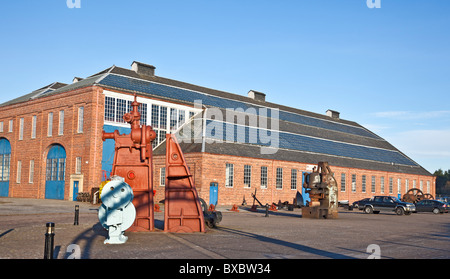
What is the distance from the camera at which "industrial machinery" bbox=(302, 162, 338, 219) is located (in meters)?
30.9

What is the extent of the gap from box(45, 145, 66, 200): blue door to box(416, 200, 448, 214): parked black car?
35.2 m

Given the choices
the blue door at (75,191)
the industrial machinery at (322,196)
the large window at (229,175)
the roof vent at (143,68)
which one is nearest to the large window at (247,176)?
the large window at (229,175)

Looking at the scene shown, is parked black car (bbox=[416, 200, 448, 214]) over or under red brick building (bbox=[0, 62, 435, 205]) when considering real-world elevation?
under

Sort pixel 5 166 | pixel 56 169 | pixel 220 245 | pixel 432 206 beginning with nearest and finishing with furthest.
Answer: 1. pixel 220 245
2. pixel 432 206
3. pixel 56 169
4. pixel 5 166

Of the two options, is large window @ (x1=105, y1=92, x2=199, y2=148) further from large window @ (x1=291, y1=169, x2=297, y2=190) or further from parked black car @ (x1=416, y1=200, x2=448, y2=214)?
parked black car @ (x1=416, y1=200, x2=448, y2=214)

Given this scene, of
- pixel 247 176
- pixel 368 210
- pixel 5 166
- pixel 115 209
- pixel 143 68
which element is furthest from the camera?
pixel 143 68

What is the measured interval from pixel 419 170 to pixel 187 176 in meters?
63.9

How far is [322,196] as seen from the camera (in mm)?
31328

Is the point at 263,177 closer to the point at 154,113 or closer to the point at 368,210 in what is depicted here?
the point at 368,210

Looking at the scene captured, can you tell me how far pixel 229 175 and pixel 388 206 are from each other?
47.6 ft

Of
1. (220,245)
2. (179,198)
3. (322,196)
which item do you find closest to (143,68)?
(322,196)

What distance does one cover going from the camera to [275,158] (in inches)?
1939

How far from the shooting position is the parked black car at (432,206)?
147 ft

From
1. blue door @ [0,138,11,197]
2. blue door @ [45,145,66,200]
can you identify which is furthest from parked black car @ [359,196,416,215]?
blue door @ [0,138,11,197]
